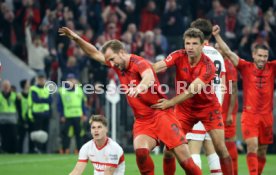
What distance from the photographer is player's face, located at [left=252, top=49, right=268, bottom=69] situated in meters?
14.1

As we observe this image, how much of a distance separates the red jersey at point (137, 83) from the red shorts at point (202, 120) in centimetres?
89

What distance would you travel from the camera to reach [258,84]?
14.3 metres

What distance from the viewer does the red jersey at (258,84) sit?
1425cm

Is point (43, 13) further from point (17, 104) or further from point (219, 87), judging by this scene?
point (219, 87)

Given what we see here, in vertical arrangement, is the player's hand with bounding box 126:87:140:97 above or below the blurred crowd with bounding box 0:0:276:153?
below

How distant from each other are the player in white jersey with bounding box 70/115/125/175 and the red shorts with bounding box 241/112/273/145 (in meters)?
2.99

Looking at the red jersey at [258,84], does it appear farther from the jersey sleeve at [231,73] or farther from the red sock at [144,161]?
the red sock at [144,161]

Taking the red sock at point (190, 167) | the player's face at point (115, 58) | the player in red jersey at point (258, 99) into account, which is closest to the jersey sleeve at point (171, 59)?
the player's face at point (115, 58)

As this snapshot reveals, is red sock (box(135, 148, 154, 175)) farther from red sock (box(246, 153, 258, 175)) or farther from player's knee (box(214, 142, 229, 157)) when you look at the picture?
red sock (box(246, 153, 258, 175))

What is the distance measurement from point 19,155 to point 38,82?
78.8 inches

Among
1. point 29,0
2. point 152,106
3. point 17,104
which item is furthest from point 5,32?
point 152,106

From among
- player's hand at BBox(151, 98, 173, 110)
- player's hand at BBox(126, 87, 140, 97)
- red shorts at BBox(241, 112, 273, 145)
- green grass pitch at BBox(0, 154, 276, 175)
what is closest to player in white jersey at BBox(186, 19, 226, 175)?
red shorts at BBox(241, 112, 273, 145)

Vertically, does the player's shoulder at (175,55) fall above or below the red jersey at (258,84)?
above

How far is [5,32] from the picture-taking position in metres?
25.6
